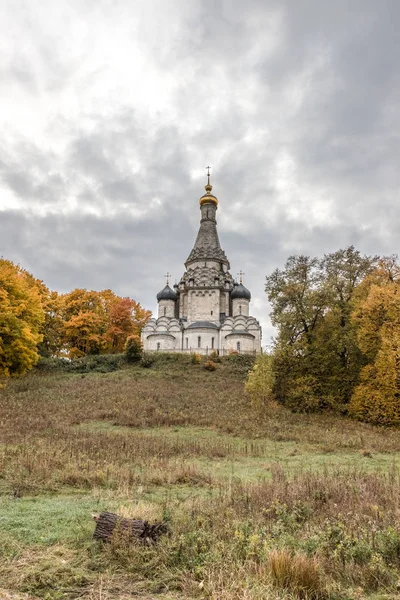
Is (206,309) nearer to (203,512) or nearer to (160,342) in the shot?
(160,342)

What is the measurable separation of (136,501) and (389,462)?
8.73 m

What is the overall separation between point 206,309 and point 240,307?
4.53m

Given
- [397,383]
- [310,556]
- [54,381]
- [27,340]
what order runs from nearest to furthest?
1. [310,556]
2. [397,383]
3. [27,340]
4. [54,381]

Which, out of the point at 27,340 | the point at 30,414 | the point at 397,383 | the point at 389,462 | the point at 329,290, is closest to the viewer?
the point at 389,462

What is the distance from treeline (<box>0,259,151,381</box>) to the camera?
95.7 feet

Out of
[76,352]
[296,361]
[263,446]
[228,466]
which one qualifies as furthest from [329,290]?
[76,352]

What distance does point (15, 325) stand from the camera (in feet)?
94.3

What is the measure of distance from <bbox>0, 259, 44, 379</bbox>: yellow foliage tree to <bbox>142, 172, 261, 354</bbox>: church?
72.4 ft

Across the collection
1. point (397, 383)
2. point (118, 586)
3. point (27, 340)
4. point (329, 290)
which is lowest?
point (118, 586)

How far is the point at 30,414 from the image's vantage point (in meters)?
21.0

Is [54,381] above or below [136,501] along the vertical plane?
above

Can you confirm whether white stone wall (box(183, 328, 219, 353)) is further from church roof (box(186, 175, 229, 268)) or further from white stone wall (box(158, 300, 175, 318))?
church roof (box(186, 175, 229, 268))

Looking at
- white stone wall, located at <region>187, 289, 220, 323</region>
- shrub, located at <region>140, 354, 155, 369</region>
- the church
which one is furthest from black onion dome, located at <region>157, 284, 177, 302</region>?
shrub, located at <region>140, 354, 155, 369</region>

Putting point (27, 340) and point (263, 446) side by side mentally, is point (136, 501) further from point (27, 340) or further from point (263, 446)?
point (27, 340)
